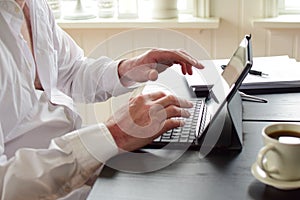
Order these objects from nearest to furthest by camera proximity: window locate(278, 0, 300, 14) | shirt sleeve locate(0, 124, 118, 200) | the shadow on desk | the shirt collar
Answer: the shadow on desk, shirt sleeve locate(0, 124, 118, 200), the shirt collar, window locate(278, 0, 300, 14)

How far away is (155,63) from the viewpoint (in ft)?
3.94

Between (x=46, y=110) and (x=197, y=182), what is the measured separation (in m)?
0.52

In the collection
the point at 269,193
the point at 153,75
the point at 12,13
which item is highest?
the point at 12,13

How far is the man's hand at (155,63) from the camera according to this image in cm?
115

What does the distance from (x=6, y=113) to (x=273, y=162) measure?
0.56 meters

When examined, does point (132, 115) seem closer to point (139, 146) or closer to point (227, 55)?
point (139, 146)

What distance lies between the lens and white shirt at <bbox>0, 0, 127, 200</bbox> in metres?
0.90

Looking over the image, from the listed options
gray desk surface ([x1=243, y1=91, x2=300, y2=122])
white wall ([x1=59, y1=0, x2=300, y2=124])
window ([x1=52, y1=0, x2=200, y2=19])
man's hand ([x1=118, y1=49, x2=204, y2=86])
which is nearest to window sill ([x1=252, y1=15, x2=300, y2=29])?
white wall ([x1=59, y1=0, x2=300, y2=124])

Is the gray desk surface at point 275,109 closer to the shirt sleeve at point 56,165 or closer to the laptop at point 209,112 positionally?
the laptop at point 209,112

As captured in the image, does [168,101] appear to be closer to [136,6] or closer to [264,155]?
[264,155]

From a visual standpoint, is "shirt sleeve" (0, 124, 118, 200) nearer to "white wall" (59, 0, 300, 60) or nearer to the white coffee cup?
the white coffee cup

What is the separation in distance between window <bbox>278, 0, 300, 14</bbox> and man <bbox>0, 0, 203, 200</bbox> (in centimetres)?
97

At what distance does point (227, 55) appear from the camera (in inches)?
80.6

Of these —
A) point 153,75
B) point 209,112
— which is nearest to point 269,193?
point 209,112
